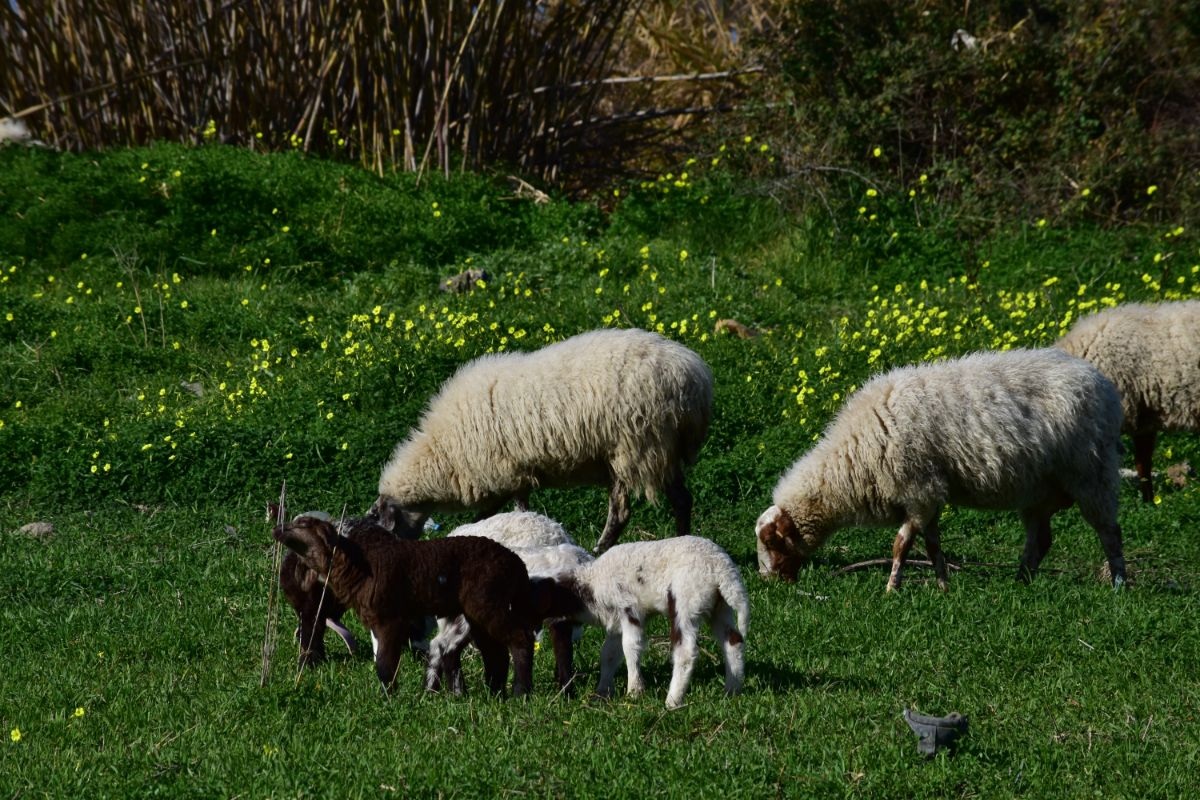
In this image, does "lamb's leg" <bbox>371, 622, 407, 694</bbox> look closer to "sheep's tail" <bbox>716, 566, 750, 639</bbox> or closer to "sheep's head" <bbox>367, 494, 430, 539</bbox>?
"sheep's tail" <bbox>716, 566, 750, 639</bbox>

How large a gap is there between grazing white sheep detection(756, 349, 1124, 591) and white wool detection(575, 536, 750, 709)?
101 inches

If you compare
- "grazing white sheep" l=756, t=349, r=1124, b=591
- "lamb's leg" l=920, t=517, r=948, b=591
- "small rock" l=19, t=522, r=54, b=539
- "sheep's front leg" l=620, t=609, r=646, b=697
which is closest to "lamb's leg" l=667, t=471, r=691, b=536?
"grazing white sheep" l=756, t=349, r=1124, b=591

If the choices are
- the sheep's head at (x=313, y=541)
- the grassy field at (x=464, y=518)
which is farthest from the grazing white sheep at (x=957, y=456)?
the sheep's head at (x=313, y=541)

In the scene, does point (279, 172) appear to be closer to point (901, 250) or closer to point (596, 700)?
point (901, 250)

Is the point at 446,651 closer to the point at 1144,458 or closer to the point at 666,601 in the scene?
the point at 666,601

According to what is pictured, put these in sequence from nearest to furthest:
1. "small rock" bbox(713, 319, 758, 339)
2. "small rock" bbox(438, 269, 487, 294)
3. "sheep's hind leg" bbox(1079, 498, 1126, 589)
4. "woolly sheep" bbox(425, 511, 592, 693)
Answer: "woolly sheep" bbox(425, 511, 592, 693), "sheep's hind leg" bbox(1079, 498, 1126, 589), "small rock" bbox(713, 319, 758, 339), "small rock" bbox(438, 269, 487, 294)

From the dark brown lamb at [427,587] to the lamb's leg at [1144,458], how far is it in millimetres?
6619

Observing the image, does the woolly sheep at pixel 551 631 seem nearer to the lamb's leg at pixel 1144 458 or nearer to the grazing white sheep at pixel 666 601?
the grazing white sheep at pixel 666 601

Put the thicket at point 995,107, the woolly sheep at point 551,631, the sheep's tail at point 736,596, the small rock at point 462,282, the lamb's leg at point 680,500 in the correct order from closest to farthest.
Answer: the sheep's tail at point 736,596 < the woolly sheep at point 551,631 < the lamb's leg at point 680,500 < the small rock at point 462,282 < the thicket at point 995,107

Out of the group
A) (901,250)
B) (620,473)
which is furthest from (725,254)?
(620,473)

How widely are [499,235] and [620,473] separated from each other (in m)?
6.25

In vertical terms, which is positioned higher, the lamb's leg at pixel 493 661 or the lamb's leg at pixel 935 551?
the lamb's leg at pixel 493 661

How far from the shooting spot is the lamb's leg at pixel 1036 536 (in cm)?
870

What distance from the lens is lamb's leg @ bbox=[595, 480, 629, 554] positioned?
9055mm
